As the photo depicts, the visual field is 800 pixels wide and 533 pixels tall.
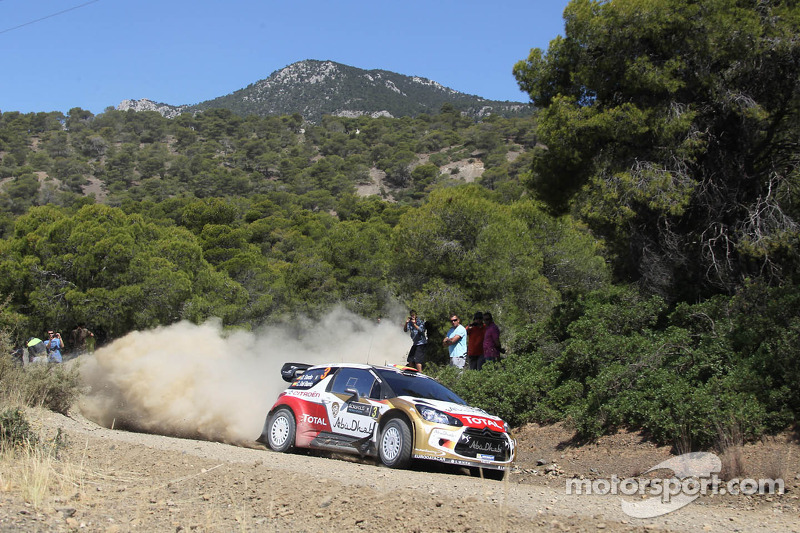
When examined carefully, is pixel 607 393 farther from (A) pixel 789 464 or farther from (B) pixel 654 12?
(B) pixel 654 12

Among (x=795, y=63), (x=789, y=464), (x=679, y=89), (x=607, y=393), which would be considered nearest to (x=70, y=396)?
(x=607, y=393)

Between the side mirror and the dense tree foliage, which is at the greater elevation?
the dense tree foliage

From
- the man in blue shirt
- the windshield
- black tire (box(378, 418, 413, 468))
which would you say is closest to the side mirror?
the windshield

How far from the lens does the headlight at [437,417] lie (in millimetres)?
9289

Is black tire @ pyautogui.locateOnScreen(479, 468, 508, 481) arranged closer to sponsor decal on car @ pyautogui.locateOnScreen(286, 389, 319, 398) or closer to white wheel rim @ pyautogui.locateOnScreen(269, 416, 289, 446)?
sponsor decal on car @ pyautogui.locateOnScreen(286, 389, 319, 398)

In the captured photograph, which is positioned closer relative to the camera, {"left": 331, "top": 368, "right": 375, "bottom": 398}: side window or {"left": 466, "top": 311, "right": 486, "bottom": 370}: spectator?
{"left": 331, "top": 368, "right": 375, "bottom": 398}: side window

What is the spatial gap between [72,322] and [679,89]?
1066 inches

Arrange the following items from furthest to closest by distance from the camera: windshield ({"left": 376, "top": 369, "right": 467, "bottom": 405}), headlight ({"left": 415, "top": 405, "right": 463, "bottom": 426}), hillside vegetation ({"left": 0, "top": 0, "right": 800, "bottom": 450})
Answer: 1. hillside vegetation ({"left": 0, "top": 0, "right": 800, "bottom": 450})
2. windshield ({"left": 376, "top": 369, "right": 467, "bottom": 405})
3. headlight ({"left": 415, "top": 405, "right": 463, "bottom": 426})

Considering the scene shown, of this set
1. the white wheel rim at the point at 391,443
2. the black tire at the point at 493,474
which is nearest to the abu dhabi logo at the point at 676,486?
the black tire at the point at 493,474

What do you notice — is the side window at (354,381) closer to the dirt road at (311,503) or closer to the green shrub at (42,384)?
the dirt road at (311,503)

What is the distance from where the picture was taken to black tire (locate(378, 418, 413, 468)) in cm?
915

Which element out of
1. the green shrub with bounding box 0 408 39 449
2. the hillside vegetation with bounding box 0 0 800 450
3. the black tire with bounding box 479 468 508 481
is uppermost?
the hillside vegetation with bounding box 0 0 800 450

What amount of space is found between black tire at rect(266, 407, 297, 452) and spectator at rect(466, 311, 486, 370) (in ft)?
18.2

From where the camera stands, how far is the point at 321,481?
775cm
